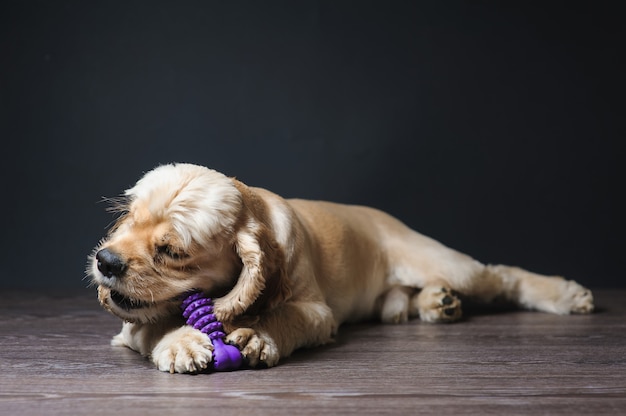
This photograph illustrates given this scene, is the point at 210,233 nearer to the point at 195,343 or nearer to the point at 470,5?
the point at 195,343

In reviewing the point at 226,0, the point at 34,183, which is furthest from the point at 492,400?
the point at 34,183

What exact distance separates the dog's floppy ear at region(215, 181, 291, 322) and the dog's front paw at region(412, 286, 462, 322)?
1196mm

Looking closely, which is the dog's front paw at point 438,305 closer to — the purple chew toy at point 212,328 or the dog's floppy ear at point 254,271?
the dog's floppy ear at point 254,271

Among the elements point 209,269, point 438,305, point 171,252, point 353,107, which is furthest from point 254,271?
point 353,107

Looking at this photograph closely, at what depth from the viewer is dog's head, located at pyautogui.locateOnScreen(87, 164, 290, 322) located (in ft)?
8.83

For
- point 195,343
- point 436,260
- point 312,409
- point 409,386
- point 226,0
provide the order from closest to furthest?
1. point 312,409
2. point 409,386
3. point 195,343
4. point 436,260
5. point 226,0

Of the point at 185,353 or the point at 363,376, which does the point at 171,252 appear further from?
the point at 363,376

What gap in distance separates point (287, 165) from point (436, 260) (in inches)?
60.7

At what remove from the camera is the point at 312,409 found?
223cm

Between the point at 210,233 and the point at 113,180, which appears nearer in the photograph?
the point at 210,233

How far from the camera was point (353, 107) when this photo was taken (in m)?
5.24

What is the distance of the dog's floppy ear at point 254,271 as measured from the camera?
9.01 ft

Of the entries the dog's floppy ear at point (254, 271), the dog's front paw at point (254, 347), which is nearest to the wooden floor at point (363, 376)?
the dog's front paw at point (254, 347)

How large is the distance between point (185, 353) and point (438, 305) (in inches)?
64.2
